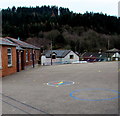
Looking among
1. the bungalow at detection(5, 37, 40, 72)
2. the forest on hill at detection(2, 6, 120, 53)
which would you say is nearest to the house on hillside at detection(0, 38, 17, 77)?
the bungalow at detection(5, 37, 40, 72)

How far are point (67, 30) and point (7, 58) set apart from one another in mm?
68069

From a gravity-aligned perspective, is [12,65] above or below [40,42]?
below

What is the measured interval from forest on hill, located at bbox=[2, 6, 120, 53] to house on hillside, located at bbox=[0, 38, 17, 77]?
142 ft

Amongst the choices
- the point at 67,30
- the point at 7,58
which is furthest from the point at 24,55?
the point at 67,30

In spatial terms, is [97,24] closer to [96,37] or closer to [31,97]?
[96,37]

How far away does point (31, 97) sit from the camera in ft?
22.4

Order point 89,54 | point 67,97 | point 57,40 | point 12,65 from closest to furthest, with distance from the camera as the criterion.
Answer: point 67,97
point 12,65
point 89,54
point 57,40

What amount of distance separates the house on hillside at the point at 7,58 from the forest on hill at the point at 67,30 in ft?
142

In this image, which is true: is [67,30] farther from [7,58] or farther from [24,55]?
[7,58]

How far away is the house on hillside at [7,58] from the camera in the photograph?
13.0 m

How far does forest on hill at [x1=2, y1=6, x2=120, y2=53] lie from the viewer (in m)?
66.0

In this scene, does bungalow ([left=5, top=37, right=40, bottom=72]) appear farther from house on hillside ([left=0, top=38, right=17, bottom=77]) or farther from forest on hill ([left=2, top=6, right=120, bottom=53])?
forest on hill ([left=2, top=6, right=120, bottom=53])

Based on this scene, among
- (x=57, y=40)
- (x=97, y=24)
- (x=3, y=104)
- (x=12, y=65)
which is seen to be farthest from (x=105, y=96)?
(x=97, y=24)

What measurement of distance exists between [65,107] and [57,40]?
66.3 metres
